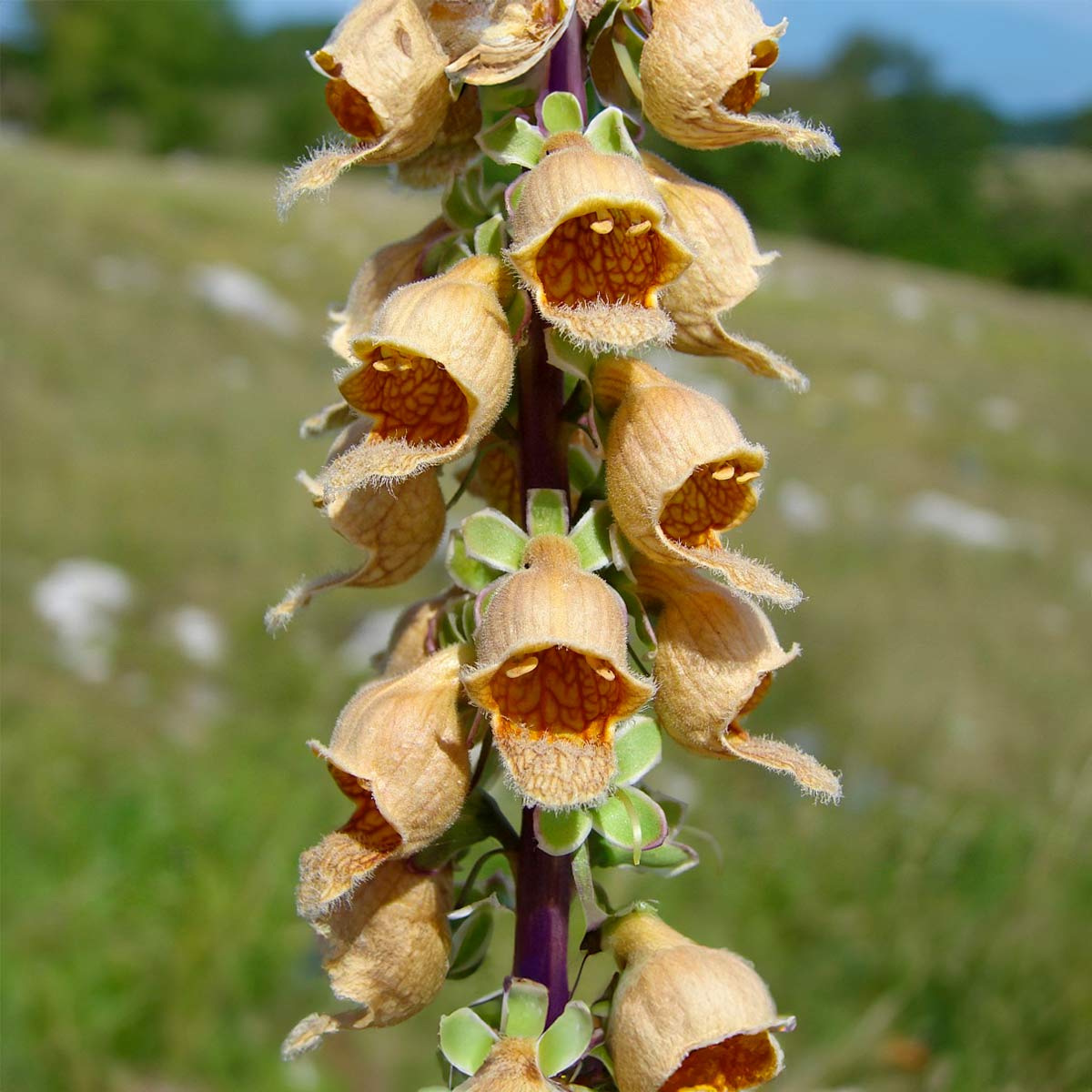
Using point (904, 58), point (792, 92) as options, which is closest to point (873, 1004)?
point (792, 92)

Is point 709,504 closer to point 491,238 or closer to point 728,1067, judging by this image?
point 491,238

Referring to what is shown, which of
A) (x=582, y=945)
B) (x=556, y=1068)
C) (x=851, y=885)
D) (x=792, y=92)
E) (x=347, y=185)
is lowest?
(x=556, y=1068)

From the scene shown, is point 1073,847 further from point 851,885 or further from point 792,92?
point 792,92

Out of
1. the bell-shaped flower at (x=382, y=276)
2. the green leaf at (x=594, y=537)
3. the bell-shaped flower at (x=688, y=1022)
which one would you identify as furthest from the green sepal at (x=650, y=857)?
the bell-shaped flower at (x=382, y=276)

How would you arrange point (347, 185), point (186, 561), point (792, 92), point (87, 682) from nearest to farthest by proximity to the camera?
point (87, 682)
point (186, 561)
point (347, 185)
point (792, 92)

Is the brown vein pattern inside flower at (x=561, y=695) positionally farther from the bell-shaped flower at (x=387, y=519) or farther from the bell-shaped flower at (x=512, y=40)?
the bell-shaped flower at (x=512, y=40)

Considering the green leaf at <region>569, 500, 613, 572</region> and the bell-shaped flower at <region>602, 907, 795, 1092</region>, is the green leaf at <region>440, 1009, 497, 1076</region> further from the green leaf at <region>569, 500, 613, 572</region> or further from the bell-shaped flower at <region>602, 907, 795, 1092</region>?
the green leaf at <region>569, 500, 613, 572</region>
